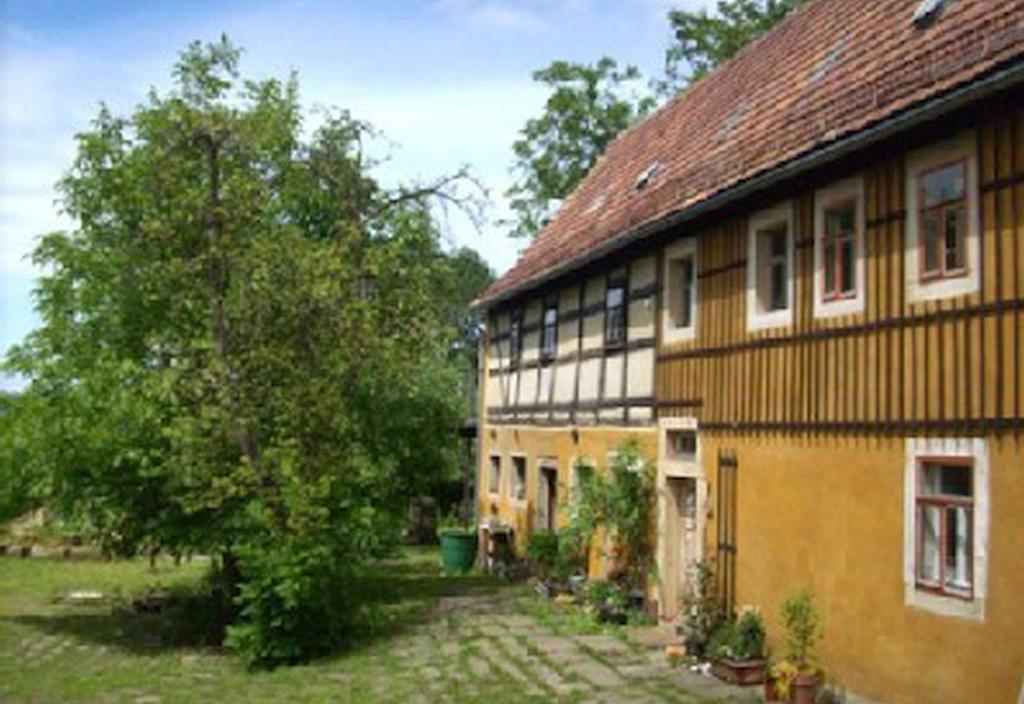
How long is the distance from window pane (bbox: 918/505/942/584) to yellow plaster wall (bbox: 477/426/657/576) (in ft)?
18.6

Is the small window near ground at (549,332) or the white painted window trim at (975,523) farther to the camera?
the small window near ground at (549,332)

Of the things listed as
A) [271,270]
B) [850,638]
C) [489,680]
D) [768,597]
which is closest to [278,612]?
[489,680]

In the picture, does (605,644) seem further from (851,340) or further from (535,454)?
(535,454)

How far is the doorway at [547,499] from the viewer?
64.6ft

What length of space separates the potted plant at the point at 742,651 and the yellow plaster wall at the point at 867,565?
5.5 inches

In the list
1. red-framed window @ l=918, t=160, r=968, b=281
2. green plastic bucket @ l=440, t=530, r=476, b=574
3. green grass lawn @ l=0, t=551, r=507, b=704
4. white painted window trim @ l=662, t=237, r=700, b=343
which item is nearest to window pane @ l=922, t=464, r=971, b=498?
red-framed window @ l=918, t=160, r=968, b=281

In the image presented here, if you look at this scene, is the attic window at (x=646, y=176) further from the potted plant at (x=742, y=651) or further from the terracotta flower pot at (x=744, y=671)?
the terracotta flower pot at (x=744, y=671)

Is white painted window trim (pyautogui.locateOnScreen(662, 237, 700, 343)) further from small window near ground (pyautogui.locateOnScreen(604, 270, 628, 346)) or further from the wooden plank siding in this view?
small window near ground (pyautogui.locateOnScreen(604, 270, 628, 346))

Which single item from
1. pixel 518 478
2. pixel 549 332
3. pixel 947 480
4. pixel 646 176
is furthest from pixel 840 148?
pixel 518 478

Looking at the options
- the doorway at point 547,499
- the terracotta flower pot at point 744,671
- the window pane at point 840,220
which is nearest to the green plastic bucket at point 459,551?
the doorway at point 547,499

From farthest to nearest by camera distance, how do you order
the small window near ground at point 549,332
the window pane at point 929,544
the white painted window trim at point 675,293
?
the small window near ground at point 549,332 < the white painted window trim at point 675,293 < the window pane at point 929,544

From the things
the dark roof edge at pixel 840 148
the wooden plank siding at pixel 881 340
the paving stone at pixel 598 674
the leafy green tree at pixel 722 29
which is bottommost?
the paving stone at pixel 598 674

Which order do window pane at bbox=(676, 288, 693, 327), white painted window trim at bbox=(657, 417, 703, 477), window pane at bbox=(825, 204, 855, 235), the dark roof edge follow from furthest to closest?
window pane at bbox=(676, 288, 693, 327)
white painted window trim at bbox=(657, 417, 703, 477)
window pane at bbox=(825, 204, 855, 235)
the dark roof edge

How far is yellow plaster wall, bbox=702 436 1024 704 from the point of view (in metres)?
8.16
